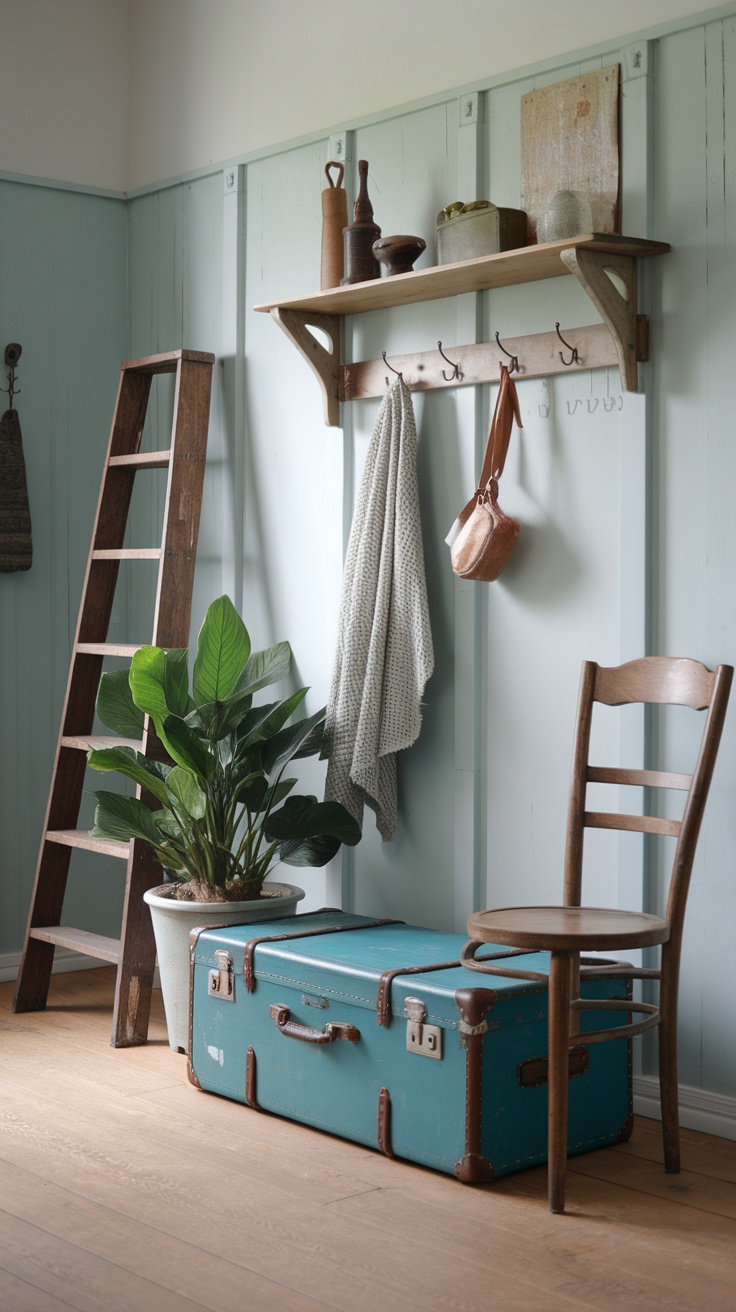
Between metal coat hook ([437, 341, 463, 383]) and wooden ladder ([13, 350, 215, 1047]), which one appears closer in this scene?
metal coat hook ([437, 341, 463, 383])

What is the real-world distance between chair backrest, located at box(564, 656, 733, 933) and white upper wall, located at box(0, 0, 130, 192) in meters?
2.61

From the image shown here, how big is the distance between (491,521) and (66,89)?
2.30 meters

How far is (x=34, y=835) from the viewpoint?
4.60 meters

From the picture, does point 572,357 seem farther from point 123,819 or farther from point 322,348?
point 123,819

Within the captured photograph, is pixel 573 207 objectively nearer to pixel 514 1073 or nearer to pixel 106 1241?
pixel 514 1073

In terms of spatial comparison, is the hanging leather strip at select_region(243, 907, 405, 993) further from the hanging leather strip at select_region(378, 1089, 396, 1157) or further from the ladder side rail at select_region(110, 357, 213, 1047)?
the ladder side rail at select_region(110, 357, 213, 1047)

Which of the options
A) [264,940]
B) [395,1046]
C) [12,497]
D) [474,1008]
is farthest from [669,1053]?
[12,497]

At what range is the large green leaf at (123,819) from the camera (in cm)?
365

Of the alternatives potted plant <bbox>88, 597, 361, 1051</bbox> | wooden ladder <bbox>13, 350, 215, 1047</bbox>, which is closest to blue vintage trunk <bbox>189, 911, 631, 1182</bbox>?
potted plant <bbox>88, 597, 361, 1051</bbox>

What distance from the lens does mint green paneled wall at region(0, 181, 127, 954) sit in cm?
454

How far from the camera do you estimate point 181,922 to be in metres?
3.58

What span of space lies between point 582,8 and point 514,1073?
7.70ft

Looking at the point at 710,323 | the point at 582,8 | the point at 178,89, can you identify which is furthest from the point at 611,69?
the point at 178,89

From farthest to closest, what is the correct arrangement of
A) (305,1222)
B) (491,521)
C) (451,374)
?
(451,374)
(491,521)
(305,1222)
